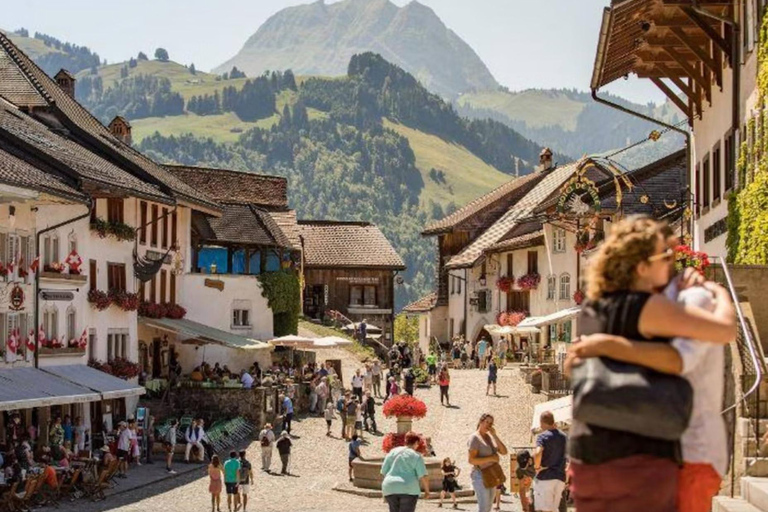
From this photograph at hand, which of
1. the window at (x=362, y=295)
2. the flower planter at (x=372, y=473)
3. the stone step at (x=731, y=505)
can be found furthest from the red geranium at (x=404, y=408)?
the window at (x=362, y=295)

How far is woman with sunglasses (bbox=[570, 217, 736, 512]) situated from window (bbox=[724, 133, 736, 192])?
21.5 metres

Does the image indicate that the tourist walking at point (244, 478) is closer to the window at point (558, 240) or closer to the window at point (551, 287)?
the window at point (558, 240)

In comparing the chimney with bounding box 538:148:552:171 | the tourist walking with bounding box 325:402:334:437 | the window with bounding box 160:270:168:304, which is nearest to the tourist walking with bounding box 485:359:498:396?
the tourist walking with bounding box 325:402:334:437

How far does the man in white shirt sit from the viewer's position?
46.4 m

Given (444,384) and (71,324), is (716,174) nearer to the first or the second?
(71,324)

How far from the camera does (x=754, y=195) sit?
25484 mm

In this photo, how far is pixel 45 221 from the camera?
45.2 metres

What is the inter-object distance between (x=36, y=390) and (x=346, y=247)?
5918cm

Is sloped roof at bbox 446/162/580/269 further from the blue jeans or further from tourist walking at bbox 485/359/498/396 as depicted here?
the blue jeans

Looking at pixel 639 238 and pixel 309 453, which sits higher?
pixel 639 238

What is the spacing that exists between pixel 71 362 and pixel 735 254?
24129 millimetres

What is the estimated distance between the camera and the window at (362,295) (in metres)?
96.9

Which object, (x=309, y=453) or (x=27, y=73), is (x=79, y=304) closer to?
(x=309, y=453)

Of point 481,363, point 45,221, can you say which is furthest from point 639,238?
point 481,363
